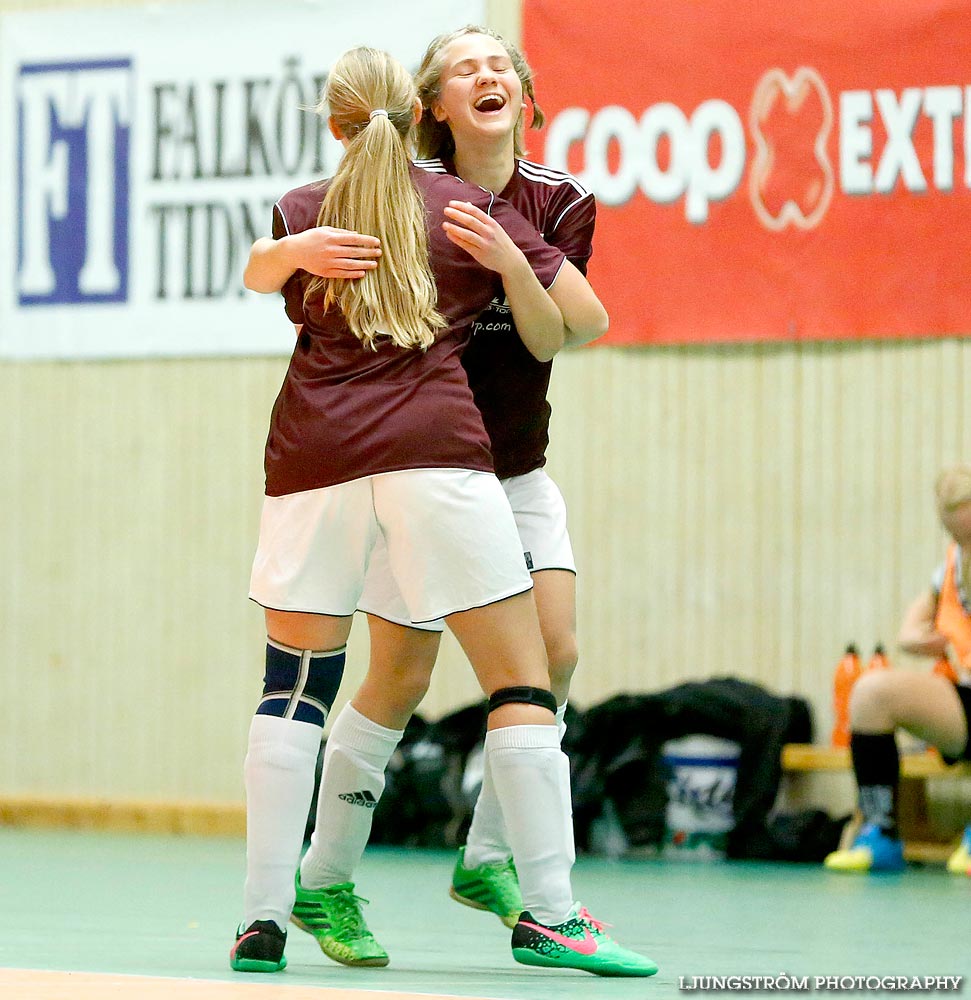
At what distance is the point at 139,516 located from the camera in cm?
752

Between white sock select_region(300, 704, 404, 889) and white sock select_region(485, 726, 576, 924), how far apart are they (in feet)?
1.45

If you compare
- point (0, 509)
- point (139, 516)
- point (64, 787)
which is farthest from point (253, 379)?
point (64, 787)

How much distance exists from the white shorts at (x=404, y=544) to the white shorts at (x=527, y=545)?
32cm

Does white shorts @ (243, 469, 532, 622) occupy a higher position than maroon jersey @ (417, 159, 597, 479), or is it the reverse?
maroon jersey @ (417, 159, 597, 479)

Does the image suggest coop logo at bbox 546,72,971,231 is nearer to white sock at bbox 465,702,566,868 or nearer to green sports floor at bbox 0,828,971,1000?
→ green sports floor at bbox 0,828,971,1000

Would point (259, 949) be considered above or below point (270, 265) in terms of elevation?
below

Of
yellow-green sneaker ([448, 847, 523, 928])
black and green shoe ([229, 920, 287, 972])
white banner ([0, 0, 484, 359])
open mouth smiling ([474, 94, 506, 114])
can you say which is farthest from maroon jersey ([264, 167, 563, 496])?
white banner ([0, 0, 484, 359])

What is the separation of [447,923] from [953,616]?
2410mm

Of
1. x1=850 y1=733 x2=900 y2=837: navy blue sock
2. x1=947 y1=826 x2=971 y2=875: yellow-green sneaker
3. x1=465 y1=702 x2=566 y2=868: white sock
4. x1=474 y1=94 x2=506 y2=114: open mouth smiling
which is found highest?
x1=474 y1=94 x2=506 y2=114: open mouth smiling

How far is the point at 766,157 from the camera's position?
6.70 metres

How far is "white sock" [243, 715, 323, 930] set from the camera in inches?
123

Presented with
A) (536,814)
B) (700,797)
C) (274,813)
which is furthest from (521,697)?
(700,797)

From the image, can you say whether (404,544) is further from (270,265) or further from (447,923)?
(447,923)

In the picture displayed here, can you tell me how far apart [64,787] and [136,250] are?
2.22 meters
